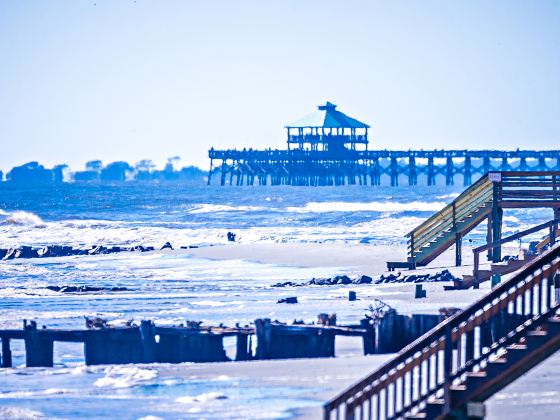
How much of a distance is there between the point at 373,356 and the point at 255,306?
8.74m

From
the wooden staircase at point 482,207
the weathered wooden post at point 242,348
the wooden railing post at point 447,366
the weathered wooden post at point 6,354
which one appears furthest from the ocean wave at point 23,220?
the wooden railing post at point 447,366

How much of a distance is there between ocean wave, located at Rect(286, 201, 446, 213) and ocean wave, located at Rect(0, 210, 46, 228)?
764 inches

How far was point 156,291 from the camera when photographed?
3581 cm

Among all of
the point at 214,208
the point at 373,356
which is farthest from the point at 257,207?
the point at 373,356

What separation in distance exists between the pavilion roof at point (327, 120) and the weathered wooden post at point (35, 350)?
136 meters

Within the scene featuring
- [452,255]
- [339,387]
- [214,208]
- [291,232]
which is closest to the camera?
[339,387]

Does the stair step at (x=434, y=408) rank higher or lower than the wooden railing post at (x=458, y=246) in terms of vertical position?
lower

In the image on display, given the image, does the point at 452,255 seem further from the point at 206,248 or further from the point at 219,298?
the point at 206,248

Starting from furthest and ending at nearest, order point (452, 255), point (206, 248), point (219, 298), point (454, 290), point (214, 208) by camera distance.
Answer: point (214, 208)
point (206, 248)
point (452, 255)
point (219, 298)
point (454, 290)

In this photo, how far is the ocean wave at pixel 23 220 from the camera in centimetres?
9244

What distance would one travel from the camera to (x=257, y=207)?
4523 inches

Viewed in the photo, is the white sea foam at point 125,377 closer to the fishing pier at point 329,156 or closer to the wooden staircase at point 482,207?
the wooden staircase at point 482,207

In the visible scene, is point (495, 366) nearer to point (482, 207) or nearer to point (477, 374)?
point (477, 374)

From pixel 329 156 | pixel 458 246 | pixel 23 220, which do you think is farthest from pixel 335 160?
pixel 458 246
